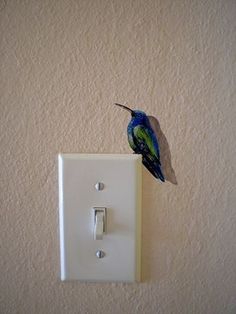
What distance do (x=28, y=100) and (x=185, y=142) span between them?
0.25 metres

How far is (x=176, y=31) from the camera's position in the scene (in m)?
0.40

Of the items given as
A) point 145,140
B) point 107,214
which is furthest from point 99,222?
point 145,140

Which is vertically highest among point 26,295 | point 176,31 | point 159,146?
point 176,31

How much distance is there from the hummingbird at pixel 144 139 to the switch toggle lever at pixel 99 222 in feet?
0.32

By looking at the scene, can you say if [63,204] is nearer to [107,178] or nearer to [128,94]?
[107,178]

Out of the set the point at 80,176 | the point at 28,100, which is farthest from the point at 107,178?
the point at 28,100

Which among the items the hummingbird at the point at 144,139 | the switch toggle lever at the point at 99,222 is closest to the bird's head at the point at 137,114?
the hummingbird at the point at 144,139

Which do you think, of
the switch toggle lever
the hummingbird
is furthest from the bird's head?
the switch toggle lever

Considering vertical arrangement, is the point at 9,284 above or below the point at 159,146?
Answer: below

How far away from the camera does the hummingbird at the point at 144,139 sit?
411 millimetres

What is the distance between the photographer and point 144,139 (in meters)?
0.41

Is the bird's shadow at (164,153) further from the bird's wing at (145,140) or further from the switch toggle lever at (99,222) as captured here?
the switch toggle lever at (99,222)

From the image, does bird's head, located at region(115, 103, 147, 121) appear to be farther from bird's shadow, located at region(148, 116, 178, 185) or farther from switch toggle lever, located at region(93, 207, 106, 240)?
switch toggle lever, located at region(93, 207, 106, 240)

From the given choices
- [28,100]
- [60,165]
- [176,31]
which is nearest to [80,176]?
[60,165]
